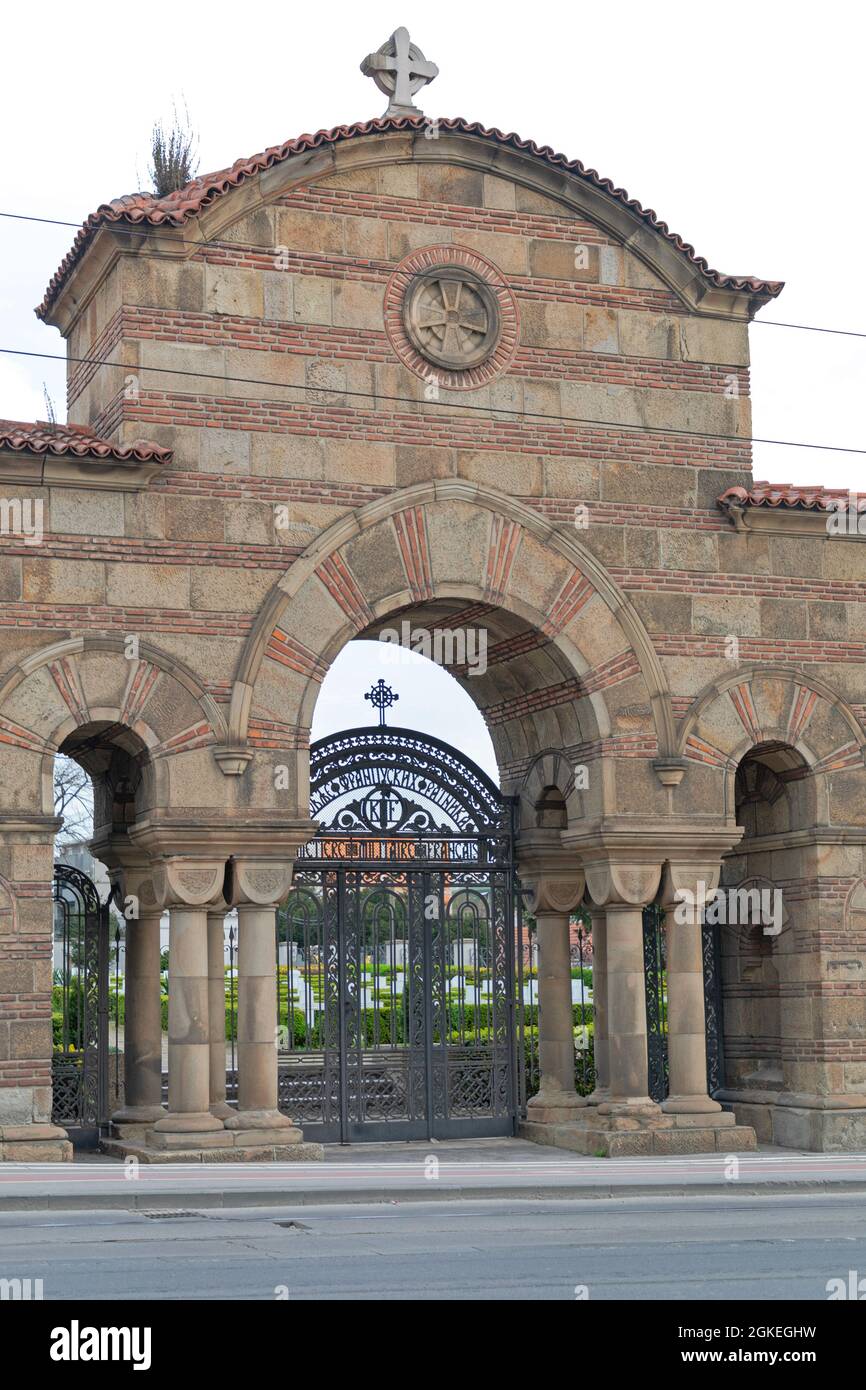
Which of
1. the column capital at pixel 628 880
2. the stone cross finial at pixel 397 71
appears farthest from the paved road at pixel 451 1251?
the stone cross finial at pixel 397 71

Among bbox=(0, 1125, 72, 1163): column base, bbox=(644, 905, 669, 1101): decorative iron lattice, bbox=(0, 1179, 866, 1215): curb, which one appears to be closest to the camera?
bbox=(0, 1179, 866, 1215): curb

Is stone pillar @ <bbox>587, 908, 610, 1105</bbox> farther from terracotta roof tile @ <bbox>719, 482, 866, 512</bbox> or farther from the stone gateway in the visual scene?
terracotta roof tile @ <bbox>719, 482, 866, 512</bbox>

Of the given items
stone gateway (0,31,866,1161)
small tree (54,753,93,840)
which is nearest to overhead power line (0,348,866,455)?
stone gateway (0,31,866,1161)

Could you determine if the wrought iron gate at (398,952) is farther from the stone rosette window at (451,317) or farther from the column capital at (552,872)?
the stone rosette window at (451,317)

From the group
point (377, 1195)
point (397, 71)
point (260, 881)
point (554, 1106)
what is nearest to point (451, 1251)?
point (377, 1195)

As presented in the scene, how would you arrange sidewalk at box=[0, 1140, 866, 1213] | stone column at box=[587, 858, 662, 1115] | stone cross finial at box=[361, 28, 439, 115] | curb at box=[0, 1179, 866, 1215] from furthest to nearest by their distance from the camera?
stone cross finial at box=[361, 28, 439, 115]
stone column at box=[587, 858, 662, 1115]
sidewalk at box=[0, 1140, 866, 1213]
curb at box=[0, 1179, 866, 1215]

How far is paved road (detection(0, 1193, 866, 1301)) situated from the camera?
9641mm

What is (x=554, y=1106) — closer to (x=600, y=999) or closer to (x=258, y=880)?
(x=600, y=999)

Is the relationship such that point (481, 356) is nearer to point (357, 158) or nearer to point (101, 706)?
point (357, 158)

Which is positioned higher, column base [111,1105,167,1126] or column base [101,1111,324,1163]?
column base [111,1105,167,1126]

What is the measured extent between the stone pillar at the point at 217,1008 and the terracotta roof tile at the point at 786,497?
6.43 m

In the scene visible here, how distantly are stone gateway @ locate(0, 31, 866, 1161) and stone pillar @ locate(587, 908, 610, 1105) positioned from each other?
2.2 inches

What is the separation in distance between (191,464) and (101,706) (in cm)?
237
